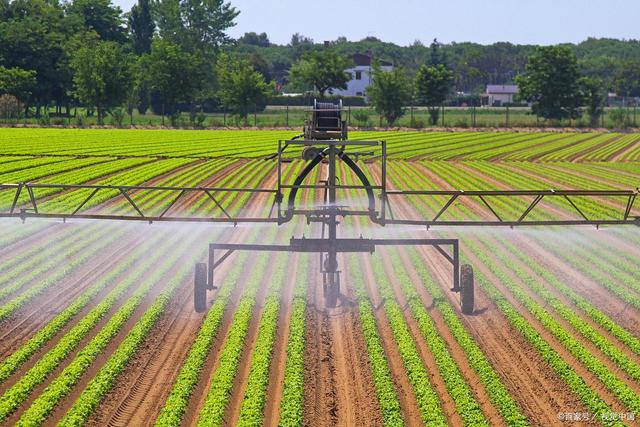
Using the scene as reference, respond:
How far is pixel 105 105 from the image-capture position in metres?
91.9

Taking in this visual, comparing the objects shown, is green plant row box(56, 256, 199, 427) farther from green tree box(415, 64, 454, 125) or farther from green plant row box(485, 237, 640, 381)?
green tree box(415, 64, 454, 125)

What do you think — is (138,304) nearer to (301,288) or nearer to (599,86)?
(301,288)

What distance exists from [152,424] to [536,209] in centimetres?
2110

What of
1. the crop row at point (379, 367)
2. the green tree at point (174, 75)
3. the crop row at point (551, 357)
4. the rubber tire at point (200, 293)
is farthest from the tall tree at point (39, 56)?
the crop row at point (551, 357)

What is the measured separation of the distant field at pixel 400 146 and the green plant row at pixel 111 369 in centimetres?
3298

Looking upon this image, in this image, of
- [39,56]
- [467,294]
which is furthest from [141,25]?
[467,294]

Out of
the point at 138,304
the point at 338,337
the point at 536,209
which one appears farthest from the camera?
the point at 536,209

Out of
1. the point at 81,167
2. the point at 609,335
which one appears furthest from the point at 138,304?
the point at 81,167

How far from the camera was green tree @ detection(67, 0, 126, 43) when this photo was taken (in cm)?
13388

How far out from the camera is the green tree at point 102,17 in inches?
5271

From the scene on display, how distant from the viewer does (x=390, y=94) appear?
Result: 8762cm

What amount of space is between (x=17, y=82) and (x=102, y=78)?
1167 centimetres

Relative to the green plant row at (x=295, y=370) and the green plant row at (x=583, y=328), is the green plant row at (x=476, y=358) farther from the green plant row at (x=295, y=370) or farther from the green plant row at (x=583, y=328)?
the green plant row at (x=295, y=370)

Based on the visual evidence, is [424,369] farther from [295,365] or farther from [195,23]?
[195,23]
